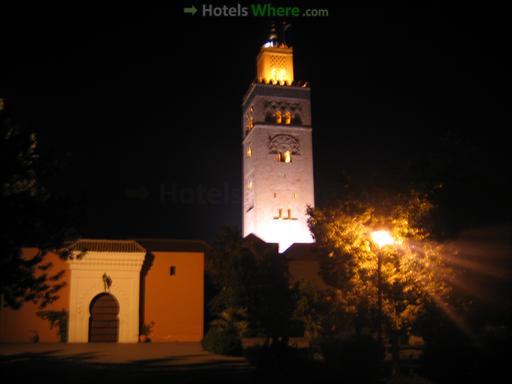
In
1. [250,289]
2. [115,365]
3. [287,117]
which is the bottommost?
[115,365]

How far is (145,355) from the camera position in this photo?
2309cm

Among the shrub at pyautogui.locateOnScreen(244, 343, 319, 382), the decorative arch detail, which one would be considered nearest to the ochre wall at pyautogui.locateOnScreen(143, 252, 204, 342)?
the shrub at pyautogui.locateOnScreen(244, 343, 319, 382)

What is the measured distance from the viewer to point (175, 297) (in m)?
32.8

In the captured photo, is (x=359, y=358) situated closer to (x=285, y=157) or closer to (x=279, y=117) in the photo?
(x=285, y=157)

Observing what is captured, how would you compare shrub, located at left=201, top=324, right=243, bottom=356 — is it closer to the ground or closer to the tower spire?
the ground

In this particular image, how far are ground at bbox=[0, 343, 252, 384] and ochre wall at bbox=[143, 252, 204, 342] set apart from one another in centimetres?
478

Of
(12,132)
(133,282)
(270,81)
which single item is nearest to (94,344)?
(133,282)

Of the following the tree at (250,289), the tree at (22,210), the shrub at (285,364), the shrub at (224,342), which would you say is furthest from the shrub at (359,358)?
the tree at (250,289)

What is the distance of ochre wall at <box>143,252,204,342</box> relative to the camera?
32375 mm

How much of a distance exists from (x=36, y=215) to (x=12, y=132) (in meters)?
2.13

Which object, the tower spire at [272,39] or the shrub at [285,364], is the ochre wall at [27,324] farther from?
the tower spire at [272,39]

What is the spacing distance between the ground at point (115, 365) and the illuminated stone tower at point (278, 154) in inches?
1024

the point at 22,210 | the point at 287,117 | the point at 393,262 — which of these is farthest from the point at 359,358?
the point at 287,117

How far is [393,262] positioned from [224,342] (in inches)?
313
